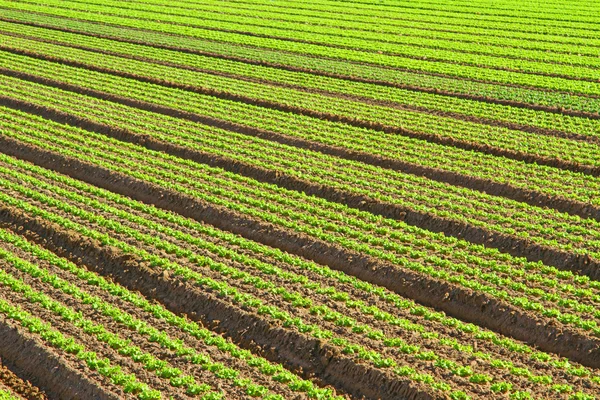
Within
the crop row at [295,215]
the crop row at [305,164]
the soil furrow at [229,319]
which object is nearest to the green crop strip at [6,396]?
the soil furrow at [229,319]

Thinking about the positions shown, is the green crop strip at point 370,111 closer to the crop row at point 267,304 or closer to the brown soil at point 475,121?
the brown soil at point 475,121

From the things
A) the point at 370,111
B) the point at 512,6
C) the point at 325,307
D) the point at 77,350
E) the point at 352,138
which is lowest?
the point at 77,350

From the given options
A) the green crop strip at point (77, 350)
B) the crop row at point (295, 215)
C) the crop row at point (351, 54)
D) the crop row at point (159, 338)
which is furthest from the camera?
the crop row at point (351, 54)

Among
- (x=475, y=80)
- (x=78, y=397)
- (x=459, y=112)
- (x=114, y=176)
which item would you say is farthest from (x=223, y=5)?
(x=78, y=397)

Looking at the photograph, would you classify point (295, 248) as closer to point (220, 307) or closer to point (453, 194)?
point (220, 307)

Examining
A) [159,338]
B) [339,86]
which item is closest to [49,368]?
[159,338]

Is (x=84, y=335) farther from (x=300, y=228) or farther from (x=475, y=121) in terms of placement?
(x=475, y=121)
